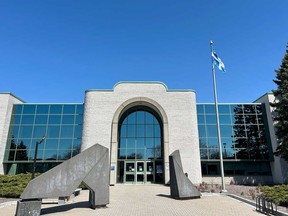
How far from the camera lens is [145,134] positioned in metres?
25.8

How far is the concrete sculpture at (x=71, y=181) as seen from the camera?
28.2ft

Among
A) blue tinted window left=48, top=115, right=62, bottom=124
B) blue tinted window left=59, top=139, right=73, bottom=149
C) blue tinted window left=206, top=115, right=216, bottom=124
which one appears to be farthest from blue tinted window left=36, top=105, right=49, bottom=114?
blue tinted window left=206, top=115, right=216, bottom=124

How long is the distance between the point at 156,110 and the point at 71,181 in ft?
57.9

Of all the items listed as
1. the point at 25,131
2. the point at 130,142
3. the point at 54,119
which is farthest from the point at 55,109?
the point at 130,142

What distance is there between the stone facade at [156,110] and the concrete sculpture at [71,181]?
12751mm

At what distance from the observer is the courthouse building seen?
24.6 meters

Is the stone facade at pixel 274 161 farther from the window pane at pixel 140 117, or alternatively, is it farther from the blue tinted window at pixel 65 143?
the blue tinted window at pixel 65 143

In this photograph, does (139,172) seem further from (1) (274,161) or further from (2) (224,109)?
(1) (274,161)

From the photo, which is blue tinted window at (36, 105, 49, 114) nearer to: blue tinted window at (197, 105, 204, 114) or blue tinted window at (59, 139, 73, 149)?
blue tinted window at (59, 139, 73, 149)

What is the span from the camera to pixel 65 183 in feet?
30.7

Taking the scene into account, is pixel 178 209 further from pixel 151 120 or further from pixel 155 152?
pixel 151 120

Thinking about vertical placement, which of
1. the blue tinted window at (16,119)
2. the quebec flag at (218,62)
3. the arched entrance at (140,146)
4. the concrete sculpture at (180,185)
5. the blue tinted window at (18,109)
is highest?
the quebec flag at (218,62)

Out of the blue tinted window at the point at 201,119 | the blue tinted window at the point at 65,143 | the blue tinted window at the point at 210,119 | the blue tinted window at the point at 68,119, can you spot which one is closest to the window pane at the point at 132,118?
the blue tinted window at the point at 68,119

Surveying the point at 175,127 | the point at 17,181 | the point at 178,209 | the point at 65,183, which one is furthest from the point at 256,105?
the point at 17,181
